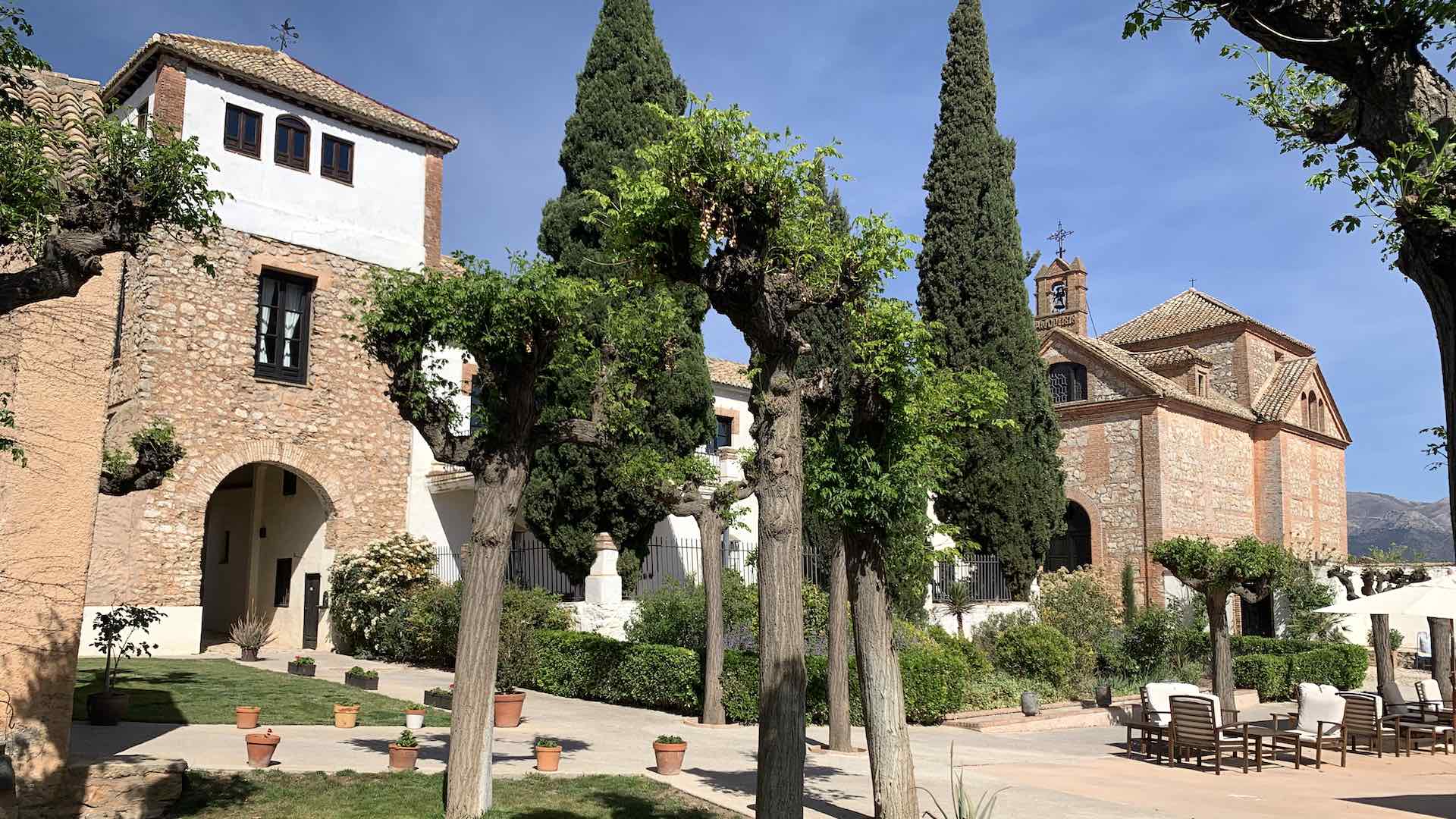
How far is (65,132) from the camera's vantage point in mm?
7484

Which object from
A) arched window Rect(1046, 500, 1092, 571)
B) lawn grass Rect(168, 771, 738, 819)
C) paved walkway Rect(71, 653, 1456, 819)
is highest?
arched window Rect(1046, 500, 1092, 571)

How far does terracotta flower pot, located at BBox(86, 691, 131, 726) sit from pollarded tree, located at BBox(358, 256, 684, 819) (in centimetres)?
573

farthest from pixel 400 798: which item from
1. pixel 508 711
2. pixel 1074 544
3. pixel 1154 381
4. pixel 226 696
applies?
pixel 1154 381

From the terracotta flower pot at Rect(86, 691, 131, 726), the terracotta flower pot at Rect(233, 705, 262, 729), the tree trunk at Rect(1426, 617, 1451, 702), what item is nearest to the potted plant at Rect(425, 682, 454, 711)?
the terracotta flower pot at Rect(233, 705, 262, 729)

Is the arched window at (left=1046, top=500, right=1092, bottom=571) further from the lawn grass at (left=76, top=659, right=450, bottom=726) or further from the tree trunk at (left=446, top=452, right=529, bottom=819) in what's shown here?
the tree trunk at (left=446, top=452, right=529, bottom=819)

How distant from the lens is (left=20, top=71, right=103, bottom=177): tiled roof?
7172mm

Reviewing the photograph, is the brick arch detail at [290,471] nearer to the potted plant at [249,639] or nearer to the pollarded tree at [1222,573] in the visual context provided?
the potted plant at [249,639]

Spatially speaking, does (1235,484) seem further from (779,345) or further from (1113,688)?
(779,345)

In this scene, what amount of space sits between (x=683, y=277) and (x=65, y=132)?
4.61m

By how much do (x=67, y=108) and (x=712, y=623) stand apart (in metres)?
9.49

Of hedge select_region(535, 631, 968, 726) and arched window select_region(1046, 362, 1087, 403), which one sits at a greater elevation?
arched window select_region(1046, 362, 1087, 403)

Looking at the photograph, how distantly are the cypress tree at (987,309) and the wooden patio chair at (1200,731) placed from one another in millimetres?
11324

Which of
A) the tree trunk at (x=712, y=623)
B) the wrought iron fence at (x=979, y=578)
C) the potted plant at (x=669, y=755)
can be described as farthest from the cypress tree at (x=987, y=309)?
the potted plant at (x=669, y=755)

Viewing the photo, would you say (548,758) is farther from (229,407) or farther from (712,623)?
(229,407)
